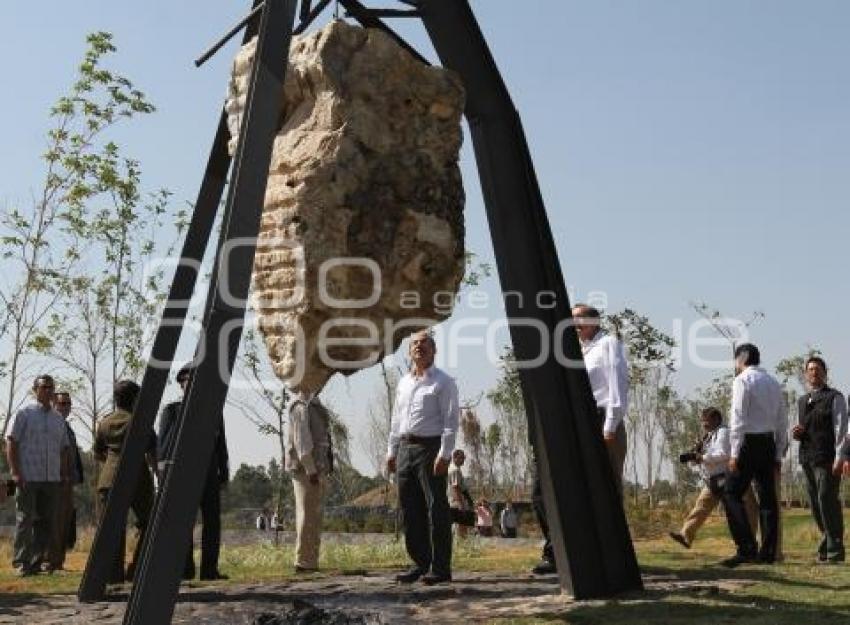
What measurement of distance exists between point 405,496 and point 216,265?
3509 millimetres

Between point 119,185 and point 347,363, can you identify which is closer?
point 347,363

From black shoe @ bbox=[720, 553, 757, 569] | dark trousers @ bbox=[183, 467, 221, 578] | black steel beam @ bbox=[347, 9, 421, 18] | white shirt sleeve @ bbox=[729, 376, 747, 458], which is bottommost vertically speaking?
A: black shoe @ bbox=[720, 553, 757, 569]

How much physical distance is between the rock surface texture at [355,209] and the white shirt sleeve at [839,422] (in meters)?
4.37

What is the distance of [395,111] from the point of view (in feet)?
20.9

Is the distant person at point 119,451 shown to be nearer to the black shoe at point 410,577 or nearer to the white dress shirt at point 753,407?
the black shoe at point 410,577

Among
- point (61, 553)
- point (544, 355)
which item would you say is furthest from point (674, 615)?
point (61, 553)

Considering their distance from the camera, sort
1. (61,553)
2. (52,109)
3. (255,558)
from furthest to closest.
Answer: (52,109) → (255,558) → (61,553)

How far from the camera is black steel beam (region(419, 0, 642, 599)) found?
6617 mm

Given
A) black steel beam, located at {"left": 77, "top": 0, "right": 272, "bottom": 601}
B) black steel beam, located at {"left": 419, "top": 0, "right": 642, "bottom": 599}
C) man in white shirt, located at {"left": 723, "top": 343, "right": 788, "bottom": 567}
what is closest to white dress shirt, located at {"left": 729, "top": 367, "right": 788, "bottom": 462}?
man in white shirt, located at {"left": 723, "top": 343, "right": 788, "bottom": 567}

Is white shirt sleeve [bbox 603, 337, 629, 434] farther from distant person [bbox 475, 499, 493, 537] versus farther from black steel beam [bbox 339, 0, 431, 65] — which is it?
distant person [bbox 475, 499, 493, 537]

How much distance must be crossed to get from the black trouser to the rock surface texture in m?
3.50

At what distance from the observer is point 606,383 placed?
315 inches

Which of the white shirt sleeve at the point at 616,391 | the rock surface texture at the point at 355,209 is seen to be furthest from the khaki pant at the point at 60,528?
the white shirt sleeve at the point at 616,391

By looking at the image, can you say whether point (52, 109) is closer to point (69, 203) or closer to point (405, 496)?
point (69, 203)
